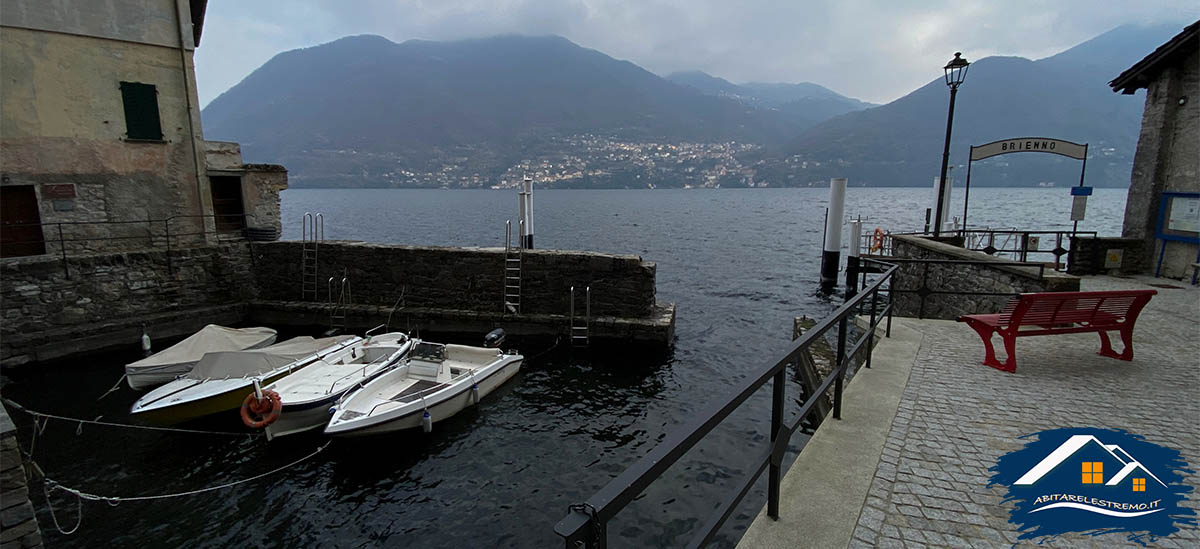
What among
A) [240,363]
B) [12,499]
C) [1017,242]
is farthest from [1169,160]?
[240,363]

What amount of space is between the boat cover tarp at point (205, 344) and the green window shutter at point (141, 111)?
7.56 metres

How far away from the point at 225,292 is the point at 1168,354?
21.9 metres

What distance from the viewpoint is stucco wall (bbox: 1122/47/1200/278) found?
12.2 m

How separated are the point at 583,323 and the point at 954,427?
11.3 meters

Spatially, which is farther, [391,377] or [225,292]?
[225,292]

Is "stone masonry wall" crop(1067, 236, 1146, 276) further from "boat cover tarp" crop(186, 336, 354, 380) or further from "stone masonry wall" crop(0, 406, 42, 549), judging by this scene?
"stone masonry wall" crop(0, 406, 42, 549)

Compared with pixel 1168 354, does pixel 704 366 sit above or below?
below

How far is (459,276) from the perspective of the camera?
643 inches

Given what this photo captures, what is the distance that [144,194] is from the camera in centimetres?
1612

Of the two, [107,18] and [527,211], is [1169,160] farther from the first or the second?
[107,18]

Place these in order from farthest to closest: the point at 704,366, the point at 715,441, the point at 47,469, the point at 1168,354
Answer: the point at 704,366, the point at 715,441, the point at 47,469, the point at 1168,354

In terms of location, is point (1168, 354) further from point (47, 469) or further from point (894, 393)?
point (47, 469)

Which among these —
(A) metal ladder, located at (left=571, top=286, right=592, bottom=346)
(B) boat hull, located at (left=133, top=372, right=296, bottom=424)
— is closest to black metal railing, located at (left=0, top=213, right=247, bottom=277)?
(B) boat hull, located at (left=133, top=372, right=296, bottom=424)

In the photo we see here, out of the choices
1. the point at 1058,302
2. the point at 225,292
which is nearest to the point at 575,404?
the point at 1058,302
